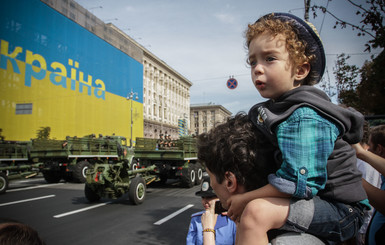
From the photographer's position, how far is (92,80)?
4025 centimetres

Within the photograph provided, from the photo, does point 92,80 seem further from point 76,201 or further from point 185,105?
point 185,105

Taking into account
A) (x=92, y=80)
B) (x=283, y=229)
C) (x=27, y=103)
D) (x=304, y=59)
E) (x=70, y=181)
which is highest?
(x=92, y=80)

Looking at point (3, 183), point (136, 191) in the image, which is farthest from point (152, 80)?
point (136, 191)

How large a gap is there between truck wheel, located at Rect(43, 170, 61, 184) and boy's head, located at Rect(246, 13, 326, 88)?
15.6m

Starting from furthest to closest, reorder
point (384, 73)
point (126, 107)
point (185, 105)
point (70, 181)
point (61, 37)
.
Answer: point (185, 105), point (126, 107), point (61, 37), point (70, 181), point (384, 73)

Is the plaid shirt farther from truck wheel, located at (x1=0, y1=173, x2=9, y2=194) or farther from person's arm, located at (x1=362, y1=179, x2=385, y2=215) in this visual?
truck wheel, located at (x1=0, y1=173, x2=9, y2=194)

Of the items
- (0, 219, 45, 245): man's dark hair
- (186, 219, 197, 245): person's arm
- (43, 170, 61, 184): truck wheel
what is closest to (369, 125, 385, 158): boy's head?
(186, 219, 197, 245): person's arm

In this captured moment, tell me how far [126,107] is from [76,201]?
135 ft

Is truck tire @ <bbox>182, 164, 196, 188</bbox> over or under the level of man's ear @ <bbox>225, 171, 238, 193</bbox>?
under

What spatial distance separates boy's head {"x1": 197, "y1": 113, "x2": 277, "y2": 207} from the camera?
115cm

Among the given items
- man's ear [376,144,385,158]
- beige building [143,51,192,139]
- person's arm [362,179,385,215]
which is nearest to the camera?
person's arm [362,179,385,215]

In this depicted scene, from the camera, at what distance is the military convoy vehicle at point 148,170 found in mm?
8531

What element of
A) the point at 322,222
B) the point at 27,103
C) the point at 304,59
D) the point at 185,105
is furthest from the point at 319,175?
the point at 185,105

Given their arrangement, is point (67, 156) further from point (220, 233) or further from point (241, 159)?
point (241, 159)
